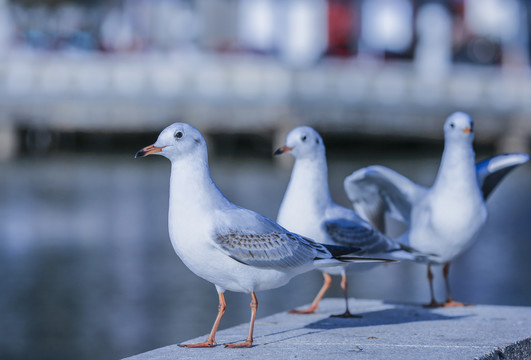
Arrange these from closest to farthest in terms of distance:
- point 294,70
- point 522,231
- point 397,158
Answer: point 522,231 → point 294,70 → point 397,158

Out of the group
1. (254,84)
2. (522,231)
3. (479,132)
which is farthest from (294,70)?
(522,231)

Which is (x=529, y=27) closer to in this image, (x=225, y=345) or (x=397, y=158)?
(x=397, y=158)

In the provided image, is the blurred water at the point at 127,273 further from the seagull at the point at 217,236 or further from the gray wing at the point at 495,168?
the seagull at the point at 217,236

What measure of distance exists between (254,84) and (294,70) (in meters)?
1.09

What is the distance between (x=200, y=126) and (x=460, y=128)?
2179cm

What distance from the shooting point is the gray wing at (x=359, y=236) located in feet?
20.4

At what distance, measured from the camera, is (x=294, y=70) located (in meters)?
27.6

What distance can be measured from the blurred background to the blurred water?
4 cm

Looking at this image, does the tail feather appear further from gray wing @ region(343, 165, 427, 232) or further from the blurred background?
gray wing @ region(343, 165, 427, 232)

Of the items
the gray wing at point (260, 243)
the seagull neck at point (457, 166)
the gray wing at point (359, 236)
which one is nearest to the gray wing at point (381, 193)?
the seagull neck at point (457, 166)

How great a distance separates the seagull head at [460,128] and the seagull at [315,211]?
86cm

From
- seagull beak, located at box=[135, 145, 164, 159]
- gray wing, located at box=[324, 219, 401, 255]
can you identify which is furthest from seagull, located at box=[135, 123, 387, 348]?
gray wing, located at box=[324, 219, 401, 255]

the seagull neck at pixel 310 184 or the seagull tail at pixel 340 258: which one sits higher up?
the seagull neck at pixel 310 184

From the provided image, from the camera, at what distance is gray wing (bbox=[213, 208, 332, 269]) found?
5.18 meters
